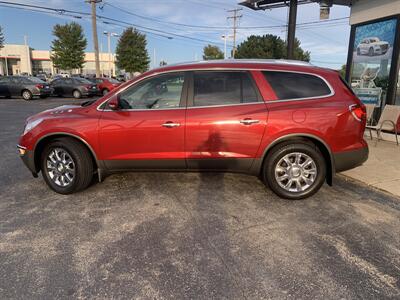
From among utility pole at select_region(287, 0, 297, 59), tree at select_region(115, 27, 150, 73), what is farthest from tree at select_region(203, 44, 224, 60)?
utility pole at select_region(287, 0, 297, 59)

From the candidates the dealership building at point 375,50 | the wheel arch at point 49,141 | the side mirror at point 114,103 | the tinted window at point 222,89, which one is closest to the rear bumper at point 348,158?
the tinted window at point 222,89

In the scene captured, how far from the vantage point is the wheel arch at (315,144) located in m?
4.03

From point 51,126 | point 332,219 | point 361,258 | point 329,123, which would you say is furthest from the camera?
point 51,126

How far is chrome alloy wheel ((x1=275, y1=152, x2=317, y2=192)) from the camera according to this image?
4.16 metres

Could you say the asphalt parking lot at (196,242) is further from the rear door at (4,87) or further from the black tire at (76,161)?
the rear door at (4,87)

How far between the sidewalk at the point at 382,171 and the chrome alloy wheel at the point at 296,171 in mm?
1364

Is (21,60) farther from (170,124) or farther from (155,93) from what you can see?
(170,124)

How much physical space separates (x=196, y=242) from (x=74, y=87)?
69.2 feet

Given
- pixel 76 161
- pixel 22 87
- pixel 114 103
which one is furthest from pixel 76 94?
pixel 114 103

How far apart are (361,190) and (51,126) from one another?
4.53 m

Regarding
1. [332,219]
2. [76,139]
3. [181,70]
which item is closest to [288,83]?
[181,70]

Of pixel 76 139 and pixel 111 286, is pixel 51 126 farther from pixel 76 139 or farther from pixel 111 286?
pixel 111 286

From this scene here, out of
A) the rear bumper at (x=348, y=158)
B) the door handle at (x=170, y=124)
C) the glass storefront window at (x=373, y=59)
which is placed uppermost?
the glass storefront window at (x=373, y=59)

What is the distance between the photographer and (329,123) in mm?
3994
